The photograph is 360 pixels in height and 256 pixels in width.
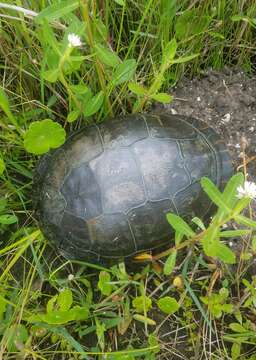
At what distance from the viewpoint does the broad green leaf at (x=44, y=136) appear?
3.76 ft

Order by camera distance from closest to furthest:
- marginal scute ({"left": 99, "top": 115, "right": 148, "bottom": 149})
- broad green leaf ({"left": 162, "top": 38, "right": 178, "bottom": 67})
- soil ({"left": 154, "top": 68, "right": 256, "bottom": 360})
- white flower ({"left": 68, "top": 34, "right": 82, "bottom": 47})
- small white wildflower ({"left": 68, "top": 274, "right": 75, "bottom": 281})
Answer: white flower ({"left": 68, "top": 34, "right": 82, "bottom": 47}), broad green leaf ({"left": 162, "top": 38, "right": 178, "bottom": 67}), marginal scute ({"left": 99, "top": 115, "right": 148, "bottom": 149}), small white wildflower ({"left": 68, "top": 274, "right": 75, "bottom": 281}), soil ({"left": 154, "top": 68, "right": 256, "bottom": 360})

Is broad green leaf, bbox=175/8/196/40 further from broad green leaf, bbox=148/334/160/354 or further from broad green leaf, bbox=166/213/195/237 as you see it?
Answer: broad green leaf, bbox=148/334/160/354

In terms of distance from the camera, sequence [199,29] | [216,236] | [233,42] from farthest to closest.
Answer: [233,42], [199,29], [216,236]

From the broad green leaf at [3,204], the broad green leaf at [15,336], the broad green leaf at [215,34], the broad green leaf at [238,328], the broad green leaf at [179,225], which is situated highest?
the broad green leaf at [215,34]

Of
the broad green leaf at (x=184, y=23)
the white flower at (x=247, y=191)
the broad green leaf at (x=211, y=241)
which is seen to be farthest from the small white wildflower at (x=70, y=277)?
the broad green leaf at (x=184, y=23)

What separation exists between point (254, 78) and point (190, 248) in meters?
0.61

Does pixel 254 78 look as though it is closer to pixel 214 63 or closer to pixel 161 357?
pixel 214 63

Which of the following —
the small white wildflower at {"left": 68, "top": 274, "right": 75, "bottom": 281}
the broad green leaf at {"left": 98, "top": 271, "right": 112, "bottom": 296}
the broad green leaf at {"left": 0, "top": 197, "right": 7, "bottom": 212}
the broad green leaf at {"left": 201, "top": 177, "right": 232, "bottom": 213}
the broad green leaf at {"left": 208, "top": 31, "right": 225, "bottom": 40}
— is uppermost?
the broad green leaf at {"left": 208, "top": 31, "right": 225, "bottom": 40}

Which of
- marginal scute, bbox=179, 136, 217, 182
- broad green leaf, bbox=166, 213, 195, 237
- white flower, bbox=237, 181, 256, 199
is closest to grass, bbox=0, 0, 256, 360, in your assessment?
marginal scute, bbox=179, 136, 217, 182

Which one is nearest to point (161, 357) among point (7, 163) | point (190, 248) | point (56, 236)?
point (190, 248)

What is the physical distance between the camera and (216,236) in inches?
36.1

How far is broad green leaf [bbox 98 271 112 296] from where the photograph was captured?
120 centimetres

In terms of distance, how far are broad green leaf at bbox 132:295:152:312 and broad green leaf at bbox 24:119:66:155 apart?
16.8 inches

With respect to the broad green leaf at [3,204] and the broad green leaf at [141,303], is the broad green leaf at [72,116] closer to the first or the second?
the broad green leaf at [3,204]
